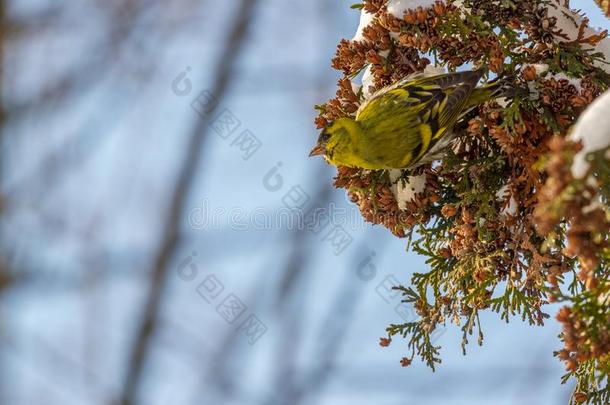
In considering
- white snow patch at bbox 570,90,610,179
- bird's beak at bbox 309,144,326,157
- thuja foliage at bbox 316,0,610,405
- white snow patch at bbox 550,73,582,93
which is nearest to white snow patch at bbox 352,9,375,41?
thuja foliage at bbox 316,0,610,405

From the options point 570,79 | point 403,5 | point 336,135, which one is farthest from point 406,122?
point 570,79

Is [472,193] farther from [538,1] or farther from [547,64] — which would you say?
[538,1]

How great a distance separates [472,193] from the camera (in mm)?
3111

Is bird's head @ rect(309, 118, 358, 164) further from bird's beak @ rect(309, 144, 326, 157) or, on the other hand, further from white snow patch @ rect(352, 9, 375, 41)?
white snow patch @ rect(352, 9, 375, 41)

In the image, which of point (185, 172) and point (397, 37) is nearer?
point (185, 172)

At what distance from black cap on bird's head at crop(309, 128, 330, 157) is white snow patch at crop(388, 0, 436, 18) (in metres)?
0.69

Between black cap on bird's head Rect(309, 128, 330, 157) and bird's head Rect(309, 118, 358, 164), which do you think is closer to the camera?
bird's head Rect(309, 118, 358, 164)

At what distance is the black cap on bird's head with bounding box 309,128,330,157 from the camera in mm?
3623

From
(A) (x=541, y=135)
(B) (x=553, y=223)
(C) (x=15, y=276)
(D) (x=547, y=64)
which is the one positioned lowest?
(B) (x=553, y=223)

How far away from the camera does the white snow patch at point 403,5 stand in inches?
126

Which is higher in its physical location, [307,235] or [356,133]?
[307,235]

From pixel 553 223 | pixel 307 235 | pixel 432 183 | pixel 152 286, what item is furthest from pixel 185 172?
pixel 307 235

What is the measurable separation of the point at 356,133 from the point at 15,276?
74.4 inches

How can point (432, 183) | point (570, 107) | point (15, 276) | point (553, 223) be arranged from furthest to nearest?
point (15, 276), point (432, 183), point (570, 107), point (553, 223)
